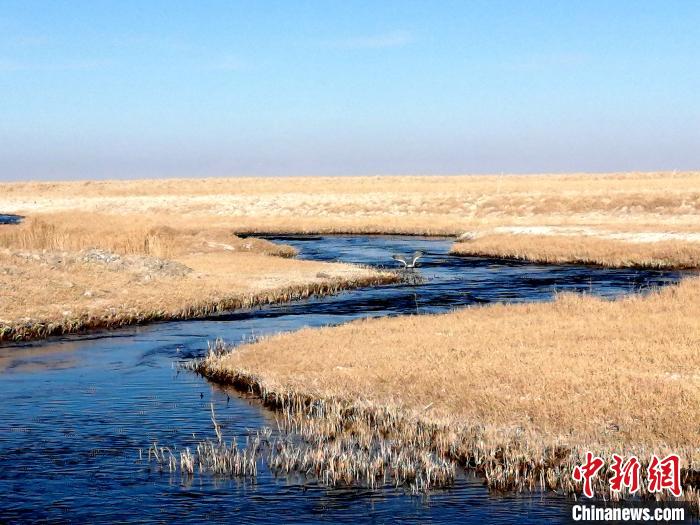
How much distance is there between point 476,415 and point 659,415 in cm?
260

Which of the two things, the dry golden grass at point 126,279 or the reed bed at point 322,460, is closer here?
the reed bed at point 322,460

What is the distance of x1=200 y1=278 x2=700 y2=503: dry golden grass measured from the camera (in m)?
11.3

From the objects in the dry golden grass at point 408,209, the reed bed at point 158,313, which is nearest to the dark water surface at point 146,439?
the reed bed at point 158,313

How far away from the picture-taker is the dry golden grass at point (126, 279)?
2364 cm

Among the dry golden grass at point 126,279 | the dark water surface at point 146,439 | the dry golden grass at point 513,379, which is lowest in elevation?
the dark water surface at point 146,439

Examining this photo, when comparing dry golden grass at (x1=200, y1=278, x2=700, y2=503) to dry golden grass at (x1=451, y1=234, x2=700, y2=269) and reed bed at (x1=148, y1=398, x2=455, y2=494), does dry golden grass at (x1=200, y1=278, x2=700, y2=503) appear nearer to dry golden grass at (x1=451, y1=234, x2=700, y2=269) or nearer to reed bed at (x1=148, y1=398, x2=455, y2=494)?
reed bed at (x1=148, y1=398, x2=455, y2=494)

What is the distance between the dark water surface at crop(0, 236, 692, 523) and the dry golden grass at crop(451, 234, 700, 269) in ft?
50.9

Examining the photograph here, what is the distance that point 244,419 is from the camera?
1365cm

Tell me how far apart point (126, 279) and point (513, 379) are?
17275 mm

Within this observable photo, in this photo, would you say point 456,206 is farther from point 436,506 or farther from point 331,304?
point 436,506

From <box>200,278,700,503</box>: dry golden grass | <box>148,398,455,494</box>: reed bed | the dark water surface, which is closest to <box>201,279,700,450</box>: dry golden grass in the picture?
<box>200,278,700,503</box>: dry golden grass

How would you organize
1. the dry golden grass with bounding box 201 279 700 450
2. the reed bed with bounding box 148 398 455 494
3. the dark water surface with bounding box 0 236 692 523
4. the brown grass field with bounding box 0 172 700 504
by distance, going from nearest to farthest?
the dark water surface with bounding box 0 236 692 523, the reed bed with bounding box 148 398 455 494, the brown grass field with bounding box 0 172 700 504, the dry golden grass with bounding box 201 279 700 450

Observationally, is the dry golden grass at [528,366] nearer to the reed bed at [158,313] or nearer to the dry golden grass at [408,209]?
the reed bed at [158,313]

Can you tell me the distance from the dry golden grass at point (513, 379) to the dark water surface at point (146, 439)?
3.18 ft
